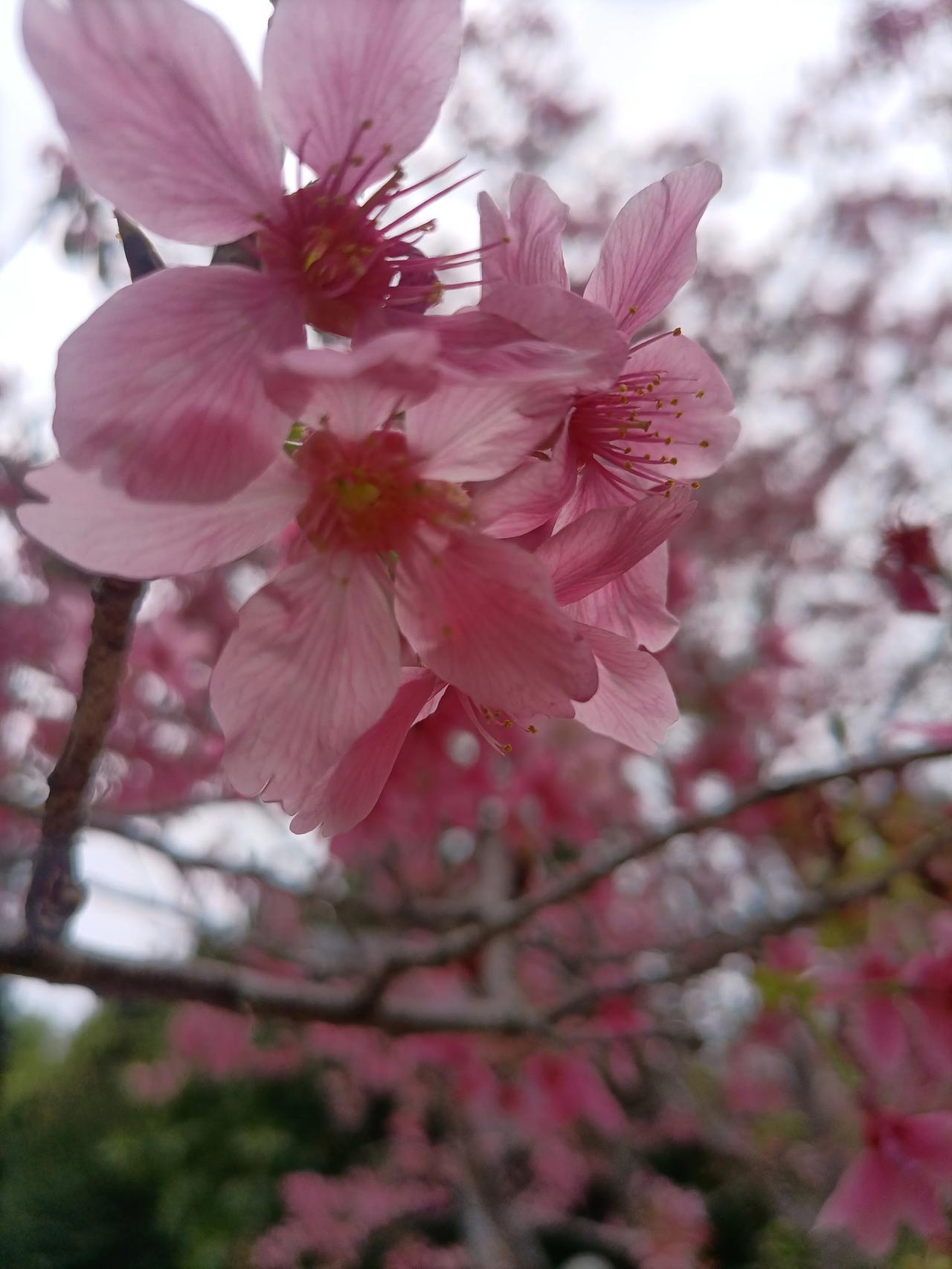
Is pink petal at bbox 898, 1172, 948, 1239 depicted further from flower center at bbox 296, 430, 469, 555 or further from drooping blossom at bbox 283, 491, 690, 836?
flower center at bbox 296, 430, 469, 555

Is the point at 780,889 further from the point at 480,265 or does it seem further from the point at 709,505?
the point at 480,265

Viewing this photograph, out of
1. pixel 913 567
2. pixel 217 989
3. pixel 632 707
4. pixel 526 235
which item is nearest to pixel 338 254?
pixel 526 235

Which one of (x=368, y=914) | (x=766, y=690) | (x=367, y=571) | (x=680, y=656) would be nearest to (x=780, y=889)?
(x=766, y=690)

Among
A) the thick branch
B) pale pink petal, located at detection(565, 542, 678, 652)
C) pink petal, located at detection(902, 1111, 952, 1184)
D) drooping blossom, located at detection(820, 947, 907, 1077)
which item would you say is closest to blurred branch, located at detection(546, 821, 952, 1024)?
drooping blossom, located at detection(820, 947, 907, 1077)

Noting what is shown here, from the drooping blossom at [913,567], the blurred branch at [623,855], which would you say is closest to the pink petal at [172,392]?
the blurred branch at [623,855]

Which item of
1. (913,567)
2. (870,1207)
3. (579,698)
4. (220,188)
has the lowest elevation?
(870,1207)

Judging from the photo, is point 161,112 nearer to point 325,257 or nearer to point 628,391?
point 325,257
